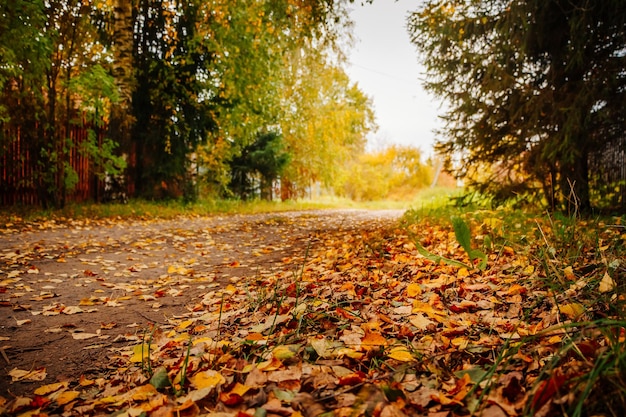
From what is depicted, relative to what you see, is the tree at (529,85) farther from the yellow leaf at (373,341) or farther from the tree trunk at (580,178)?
the yellow leaf at (373,341)

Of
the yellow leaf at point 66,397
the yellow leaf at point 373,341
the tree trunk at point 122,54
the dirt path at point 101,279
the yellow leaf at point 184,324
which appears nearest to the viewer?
the yellow leaf at point 66,397

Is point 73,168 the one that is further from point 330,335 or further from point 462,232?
point 462,232

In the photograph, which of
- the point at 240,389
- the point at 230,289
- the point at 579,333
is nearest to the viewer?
the point at 579,333

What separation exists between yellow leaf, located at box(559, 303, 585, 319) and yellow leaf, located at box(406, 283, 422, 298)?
0.83 metres

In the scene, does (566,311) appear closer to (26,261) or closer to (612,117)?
(612,117)

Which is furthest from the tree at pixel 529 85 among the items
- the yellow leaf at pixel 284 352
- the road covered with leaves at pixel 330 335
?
the yellow leaf at pixel 284 352

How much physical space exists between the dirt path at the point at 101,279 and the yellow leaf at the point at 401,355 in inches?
57.2

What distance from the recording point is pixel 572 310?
67.0 inches

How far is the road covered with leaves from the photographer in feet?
4.09

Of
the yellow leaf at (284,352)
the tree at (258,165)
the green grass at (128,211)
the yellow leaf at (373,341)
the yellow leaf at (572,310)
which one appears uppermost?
the tree at (258,165)

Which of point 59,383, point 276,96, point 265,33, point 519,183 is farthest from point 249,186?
→ point 59,383

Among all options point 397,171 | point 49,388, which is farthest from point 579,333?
point 397,171

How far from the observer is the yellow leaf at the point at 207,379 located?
57.1 inches

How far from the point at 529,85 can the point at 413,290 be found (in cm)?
494
